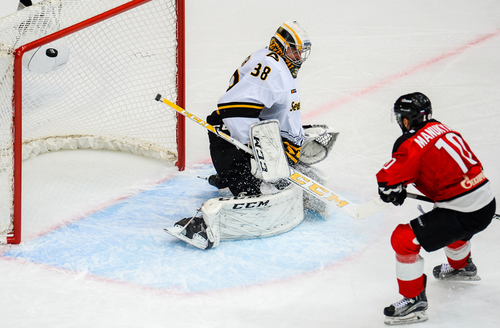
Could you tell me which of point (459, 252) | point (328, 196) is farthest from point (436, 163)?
point (328, 196)

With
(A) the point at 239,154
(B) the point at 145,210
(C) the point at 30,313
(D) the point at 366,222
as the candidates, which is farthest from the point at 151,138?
(C) the point at 30,313

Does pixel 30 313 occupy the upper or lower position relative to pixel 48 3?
lower

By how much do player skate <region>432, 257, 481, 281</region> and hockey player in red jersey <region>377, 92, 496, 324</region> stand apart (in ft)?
1.16

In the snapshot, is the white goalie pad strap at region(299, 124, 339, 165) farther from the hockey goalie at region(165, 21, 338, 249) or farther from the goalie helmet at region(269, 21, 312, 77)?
the goalie helmet at region(269, 21, 312, 77)

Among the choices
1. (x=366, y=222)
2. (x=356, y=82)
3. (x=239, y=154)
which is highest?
(x=356, y=82)

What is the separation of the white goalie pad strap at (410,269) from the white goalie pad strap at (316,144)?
1198mm

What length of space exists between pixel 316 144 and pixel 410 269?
48.8 inches

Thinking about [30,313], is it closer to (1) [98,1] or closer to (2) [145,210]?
(2) [145,210]

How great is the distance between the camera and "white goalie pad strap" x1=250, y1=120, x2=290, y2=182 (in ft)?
9.30

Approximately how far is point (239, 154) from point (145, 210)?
653 mm

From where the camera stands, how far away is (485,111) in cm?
460

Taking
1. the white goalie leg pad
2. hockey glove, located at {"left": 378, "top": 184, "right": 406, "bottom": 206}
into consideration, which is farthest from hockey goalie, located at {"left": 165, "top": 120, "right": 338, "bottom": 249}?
hockey glove, located at {"left": 378, "top": 184, "right": 406, "bottom": 206}

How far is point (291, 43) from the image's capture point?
115 inches

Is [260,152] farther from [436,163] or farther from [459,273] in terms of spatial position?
[459,273]
